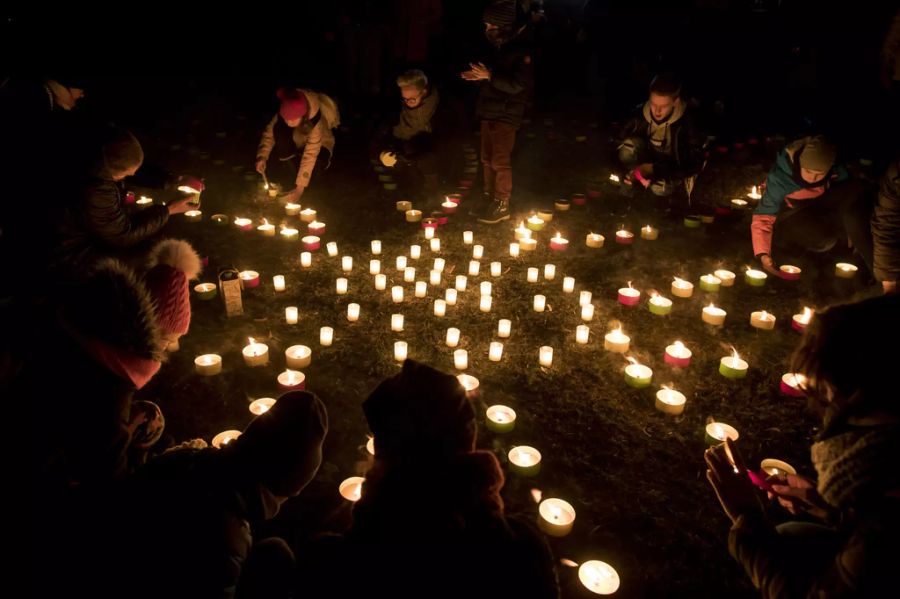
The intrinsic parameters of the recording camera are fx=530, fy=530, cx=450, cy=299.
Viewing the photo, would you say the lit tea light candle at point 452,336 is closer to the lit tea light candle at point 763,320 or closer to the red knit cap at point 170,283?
the red knit cap at point 170,283

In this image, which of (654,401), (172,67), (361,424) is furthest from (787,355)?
(172,67)

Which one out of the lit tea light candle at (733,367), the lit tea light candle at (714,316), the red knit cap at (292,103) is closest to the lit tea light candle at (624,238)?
the lit tea light candle at (714,316)

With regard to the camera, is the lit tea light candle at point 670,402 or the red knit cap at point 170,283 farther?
the lit tea light candle at point 670,402

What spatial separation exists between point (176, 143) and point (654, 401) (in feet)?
34.0

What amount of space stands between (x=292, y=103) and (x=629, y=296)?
5.01 m

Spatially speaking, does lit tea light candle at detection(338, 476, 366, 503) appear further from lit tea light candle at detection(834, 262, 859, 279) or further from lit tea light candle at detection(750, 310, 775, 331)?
lit tea light candle at detection(834, 262, 859, 279)

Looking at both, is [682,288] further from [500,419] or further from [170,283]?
[170,283]

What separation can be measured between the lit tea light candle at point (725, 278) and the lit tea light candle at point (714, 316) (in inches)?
29.6

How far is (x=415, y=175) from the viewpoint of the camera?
8.53 m

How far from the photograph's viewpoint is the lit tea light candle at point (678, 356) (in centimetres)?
438

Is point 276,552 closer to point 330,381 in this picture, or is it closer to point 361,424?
point 361,424

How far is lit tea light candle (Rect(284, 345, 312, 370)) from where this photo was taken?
426cm

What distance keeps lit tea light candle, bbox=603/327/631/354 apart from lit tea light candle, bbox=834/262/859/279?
9.96 ft

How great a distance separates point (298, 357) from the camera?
4258 mm
